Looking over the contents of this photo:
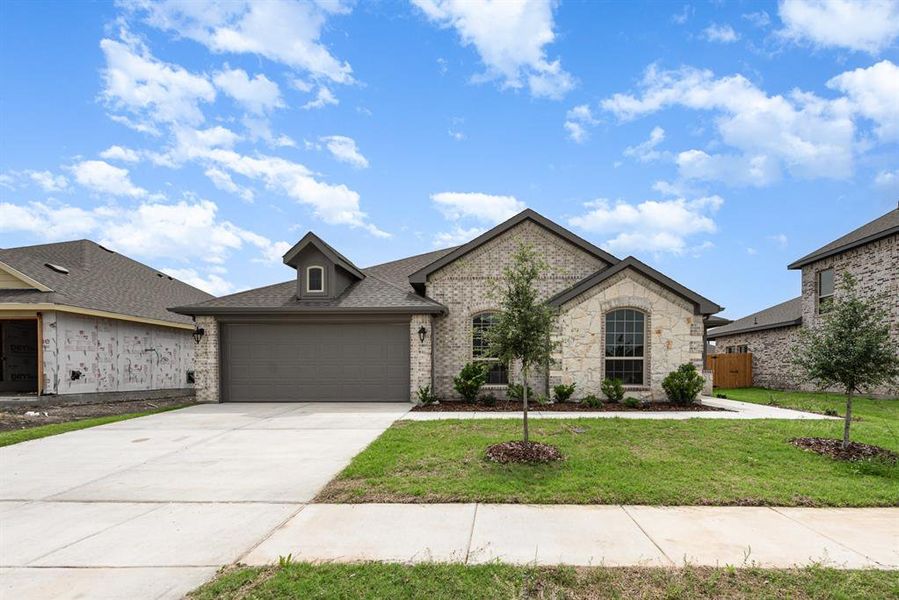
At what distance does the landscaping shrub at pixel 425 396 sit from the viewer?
13305mm

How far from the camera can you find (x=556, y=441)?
26.6 ft

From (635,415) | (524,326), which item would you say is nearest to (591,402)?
(635,415)

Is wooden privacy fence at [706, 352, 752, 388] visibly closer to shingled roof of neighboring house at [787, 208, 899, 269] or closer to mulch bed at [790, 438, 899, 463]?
shingled roof of neighboring house at [787, 208, 899, 269]

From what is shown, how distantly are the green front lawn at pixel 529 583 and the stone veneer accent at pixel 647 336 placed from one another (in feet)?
31.0

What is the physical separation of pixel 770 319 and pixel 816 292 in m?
3.52

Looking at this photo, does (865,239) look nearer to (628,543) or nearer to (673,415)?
(673,415)

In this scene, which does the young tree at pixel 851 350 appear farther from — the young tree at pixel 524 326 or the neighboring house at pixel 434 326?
the neighboring house at pixel 434 326

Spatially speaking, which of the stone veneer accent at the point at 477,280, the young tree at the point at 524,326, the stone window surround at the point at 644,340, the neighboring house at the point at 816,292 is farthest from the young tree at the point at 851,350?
the stone veneer accent at the point at 477,280

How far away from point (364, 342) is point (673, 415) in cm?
926

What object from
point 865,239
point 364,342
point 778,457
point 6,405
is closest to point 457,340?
point 364,342

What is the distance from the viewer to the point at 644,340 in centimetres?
1336

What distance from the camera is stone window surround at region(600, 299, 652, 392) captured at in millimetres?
13211

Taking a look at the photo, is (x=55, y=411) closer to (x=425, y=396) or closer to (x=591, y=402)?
(x=425, y=396)

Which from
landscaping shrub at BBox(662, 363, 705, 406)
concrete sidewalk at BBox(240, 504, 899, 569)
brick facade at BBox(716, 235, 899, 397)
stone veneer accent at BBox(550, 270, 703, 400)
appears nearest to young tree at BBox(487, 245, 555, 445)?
concrete sidewalk at BBox(240, 504, 899, 569)
